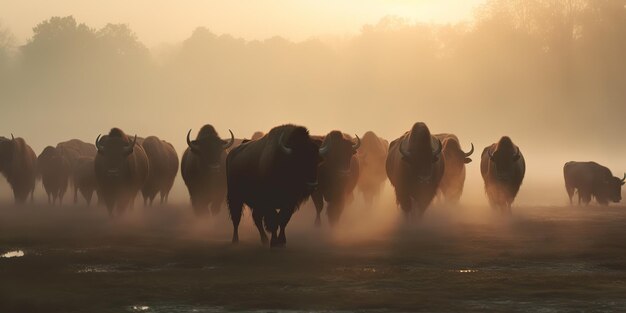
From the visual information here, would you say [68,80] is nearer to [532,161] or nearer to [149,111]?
[149,111]

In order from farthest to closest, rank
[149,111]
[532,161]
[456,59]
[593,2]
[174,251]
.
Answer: [149,111] < [456,59] < [532,161] < [593,2] < [174,251]

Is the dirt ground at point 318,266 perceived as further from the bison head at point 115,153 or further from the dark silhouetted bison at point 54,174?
the dark silhouetted bison at point 54,174

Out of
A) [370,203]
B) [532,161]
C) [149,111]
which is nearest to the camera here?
[370,203]

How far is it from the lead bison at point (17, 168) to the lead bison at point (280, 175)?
1833 centimetres

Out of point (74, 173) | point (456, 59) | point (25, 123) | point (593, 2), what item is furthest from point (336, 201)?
point (25, 123)

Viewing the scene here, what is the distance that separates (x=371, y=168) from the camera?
34.4 meters

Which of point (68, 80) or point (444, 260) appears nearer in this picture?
point (444, 260)

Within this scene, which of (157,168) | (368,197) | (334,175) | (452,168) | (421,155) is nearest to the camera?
(334,175)

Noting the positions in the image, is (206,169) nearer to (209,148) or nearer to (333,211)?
(209,148)

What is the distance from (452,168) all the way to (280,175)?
13878 mm

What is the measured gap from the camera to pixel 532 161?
92.2 m

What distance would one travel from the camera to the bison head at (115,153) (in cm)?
2659

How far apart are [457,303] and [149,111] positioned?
123 m

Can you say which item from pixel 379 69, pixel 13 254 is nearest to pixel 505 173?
pixel 13 254
